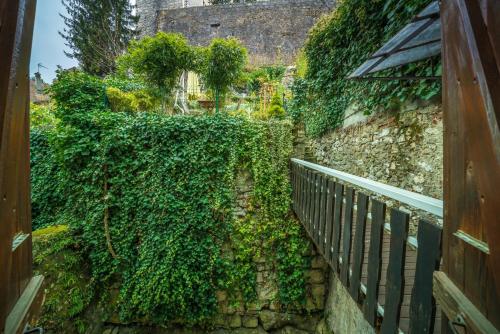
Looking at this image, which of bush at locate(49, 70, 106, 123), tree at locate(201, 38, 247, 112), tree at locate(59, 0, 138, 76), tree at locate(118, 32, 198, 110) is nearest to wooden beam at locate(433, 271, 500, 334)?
bush at locate(49, 70, 106, 123)

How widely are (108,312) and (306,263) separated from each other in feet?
12.7

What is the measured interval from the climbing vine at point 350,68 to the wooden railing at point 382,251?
66.3 inches

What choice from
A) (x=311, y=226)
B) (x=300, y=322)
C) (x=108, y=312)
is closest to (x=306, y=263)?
(x=300, y=322)

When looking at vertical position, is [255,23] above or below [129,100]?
above

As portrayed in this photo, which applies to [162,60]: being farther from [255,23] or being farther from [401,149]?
[255,23]

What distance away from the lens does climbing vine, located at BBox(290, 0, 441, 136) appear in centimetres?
285

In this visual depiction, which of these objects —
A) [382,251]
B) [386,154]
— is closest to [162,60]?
[386,154]

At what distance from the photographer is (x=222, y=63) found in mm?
6828

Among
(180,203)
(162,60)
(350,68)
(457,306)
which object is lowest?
(180,203)

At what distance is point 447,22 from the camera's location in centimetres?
88

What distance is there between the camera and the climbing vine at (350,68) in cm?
285

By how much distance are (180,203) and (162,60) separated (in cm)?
451

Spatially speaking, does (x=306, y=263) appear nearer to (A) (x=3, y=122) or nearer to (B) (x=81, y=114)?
(A) (x=3, y=122)

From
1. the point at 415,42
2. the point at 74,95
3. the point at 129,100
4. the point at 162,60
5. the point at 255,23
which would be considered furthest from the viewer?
the point at 255,23
